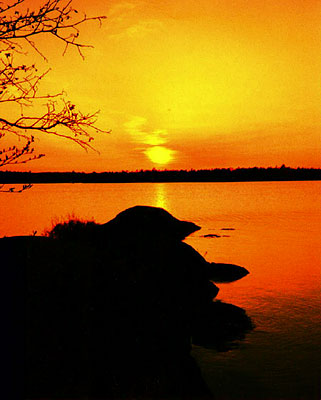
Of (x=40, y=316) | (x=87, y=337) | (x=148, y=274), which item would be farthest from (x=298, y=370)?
(x=40, y=316)

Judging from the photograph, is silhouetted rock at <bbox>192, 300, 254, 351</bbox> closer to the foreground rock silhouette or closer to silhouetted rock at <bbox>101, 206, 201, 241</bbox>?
the foreground rock silhouette

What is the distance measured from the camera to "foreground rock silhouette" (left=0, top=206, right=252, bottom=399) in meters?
9.59

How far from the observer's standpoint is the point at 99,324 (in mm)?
10805

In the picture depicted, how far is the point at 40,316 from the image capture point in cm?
1014

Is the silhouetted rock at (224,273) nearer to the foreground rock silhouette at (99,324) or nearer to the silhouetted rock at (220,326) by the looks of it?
the silhouetted rock at (220,326)

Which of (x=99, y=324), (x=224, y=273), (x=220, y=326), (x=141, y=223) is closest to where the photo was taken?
(x=99, y=324)

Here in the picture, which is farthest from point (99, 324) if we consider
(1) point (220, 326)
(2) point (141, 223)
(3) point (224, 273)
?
Answer: (2) point (141, 223)

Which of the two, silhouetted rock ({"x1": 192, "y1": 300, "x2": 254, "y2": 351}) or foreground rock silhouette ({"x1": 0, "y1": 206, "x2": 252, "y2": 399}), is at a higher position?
foreground rock silhouette ({"x1": 0, "y1": 206, "x2": 252, "y2": 399})

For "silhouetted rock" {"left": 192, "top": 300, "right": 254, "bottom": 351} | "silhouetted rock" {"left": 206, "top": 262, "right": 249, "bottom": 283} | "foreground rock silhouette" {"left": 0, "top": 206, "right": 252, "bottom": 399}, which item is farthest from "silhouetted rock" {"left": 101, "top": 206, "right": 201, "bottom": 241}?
"foreground rock silhouette" {"left": 0, "top": 206, "right": 252, "bottom": 399}

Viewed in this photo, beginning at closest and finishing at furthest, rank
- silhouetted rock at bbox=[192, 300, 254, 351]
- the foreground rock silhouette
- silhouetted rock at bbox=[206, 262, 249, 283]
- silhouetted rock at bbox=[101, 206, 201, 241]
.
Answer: the foreground rock silhouette, silhouetted rock at bbox=[192, 300, 254, 351], silhouetted rock at bbox=[206, 262, 249, 283], silhouetted rock at bbox=[101, 206, 201, 241]

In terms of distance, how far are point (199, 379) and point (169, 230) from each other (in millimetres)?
22168

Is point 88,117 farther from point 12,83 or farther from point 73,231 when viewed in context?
point 73,231

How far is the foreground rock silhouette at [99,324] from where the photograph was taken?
959cm

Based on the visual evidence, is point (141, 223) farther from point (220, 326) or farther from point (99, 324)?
point (99, 324)
